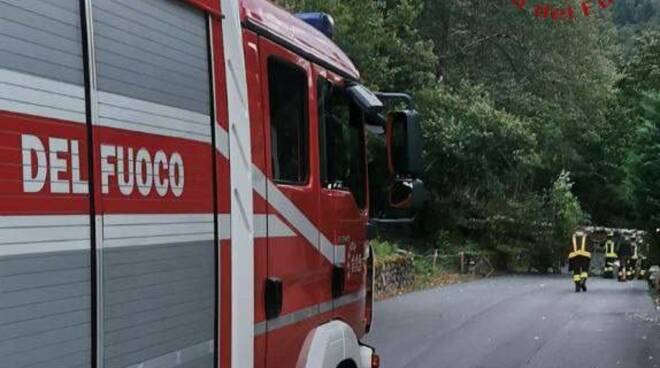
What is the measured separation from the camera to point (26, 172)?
2293mm

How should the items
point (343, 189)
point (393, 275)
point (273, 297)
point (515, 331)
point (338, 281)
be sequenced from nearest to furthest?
point (273, 297)
point (338, 281)
point (343, 189)
point (515, 331)
point (393, 275)

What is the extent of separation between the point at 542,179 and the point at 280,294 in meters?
37.3

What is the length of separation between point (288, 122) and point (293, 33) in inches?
18.9

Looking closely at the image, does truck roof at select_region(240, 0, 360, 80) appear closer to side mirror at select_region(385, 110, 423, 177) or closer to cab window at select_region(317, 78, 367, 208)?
cab window at select_region(317, 78, 367, 208)

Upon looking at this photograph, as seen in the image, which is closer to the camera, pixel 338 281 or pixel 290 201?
pixel 290 201

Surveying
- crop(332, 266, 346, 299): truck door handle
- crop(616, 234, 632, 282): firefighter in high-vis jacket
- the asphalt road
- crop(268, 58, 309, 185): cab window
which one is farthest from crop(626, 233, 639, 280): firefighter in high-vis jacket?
crop(268, 58, 309, 185): cab window

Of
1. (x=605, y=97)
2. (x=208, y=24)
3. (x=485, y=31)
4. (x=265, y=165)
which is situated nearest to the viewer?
(x=208, y=24)

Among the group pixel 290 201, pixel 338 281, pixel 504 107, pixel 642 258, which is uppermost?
pixel 504 107

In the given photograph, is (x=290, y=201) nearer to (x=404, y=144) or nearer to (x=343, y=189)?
(x=343, y=189)

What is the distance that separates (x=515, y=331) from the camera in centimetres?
1419

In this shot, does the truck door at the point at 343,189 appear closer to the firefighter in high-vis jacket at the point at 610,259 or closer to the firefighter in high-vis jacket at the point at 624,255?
the firefighter in high-vis jacket at the point at 624,255

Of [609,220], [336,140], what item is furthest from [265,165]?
[609,220]

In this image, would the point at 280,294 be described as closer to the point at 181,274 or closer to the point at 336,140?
the point at 181,274

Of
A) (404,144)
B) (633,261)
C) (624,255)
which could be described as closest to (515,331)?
(404,144)
